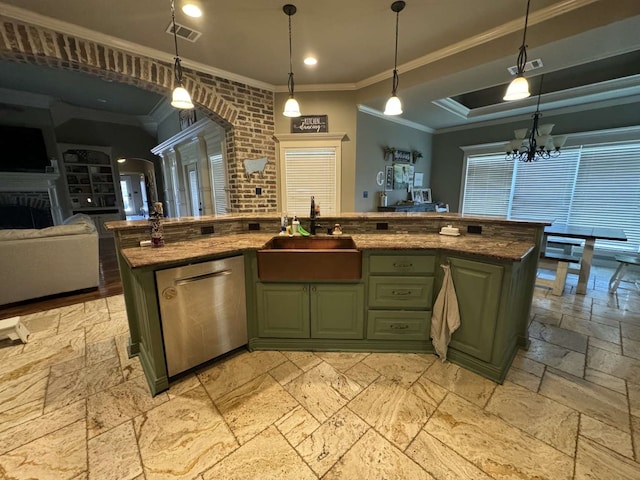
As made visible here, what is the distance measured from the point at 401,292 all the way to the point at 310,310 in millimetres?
761

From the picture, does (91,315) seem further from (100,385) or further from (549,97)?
(549,97)

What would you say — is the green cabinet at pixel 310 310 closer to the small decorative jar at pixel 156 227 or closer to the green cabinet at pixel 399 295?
the green cabinet at pixel 399 295

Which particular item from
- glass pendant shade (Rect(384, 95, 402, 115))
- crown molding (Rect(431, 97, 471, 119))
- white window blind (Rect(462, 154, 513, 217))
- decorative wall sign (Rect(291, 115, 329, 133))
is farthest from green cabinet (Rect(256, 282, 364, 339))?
white window blind (Rect(462, 154, 513, 217))

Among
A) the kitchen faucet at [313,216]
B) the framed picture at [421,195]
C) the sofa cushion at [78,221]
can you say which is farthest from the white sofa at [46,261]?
the framed picture at [421,195]

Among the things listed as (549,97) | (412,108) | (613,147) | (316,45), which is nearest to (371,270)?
(316,45)

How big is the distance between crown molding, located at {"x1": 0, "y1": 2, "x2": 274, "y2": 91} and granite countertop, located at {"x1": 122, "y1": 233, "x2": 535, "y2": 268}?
2.44 metres

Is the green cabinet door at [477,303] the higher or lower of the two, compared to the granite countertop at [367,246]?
lower

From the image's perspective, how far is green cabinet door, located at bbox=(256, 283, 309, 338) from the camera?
211 cm

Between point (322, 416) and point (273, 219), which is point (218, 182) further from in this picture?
point (322, 416)

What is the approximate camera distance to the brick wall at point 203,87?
2477 millimetres

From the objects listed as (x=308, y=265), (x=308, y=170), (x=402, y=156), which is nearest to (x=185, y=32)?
(x=308, y=170)

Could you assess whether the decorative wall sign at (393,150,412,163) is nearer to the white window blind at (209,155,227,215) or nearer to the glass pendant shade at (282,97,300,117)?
the glass pendant shade at (282,97,300,117)

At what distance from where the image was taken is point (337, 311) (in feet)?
7.06

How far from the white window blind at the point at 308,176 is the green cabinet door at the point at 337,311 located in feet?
7.78
